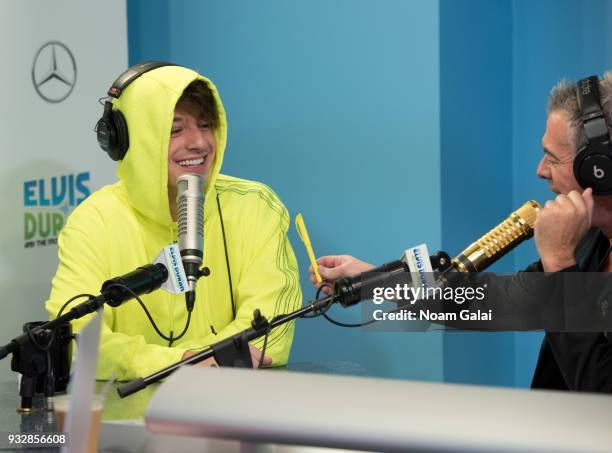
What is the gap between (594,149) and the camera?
199 centimetres

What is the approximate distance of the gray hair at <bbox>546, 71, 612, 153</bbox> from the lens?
2.05m

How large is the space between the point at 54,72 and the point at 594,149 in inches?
86.3

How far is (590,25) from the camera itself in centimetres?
327

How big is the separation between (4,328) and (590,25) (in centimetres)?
232

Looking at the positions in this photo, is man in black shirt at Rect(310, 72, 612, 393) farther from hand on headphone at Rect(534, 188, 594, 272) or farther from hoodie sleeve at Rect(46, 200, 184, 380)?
hoodie sleeve at Rect(46, 200, 184, 380)

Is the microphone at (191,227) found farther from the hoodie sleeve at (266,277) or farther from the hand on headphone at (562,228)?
the hand on headphone at (562,228)

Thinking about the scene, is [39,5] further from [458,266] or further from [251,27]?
[458,266]

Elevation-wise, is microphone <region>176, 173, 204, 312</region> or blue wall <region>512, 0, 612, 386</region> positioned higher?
blue wall <region>512, 0, 612, 386</region>

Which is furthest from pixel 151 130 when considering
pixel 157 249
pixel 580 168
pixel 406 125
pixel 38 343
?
pixel 580 168

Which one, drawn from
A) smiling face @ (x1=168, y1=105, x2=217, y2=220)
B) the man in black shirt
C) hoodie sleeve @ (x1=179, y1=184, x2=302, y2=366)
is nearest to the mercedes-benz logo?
smiling face @ (x1=168, y1=105, x2=217, y2=220)

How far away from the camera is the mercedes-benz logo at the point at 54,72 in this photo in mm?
3406

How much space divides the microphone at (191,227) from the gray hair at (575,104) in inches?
34.1

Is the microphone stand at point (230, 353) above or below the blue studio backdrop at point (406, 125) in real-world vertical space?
below

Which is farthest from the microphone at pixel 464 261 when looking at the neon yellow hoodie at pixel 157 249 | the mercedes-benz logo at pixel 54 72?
the mercedes-benz logo at pixel 54 72
